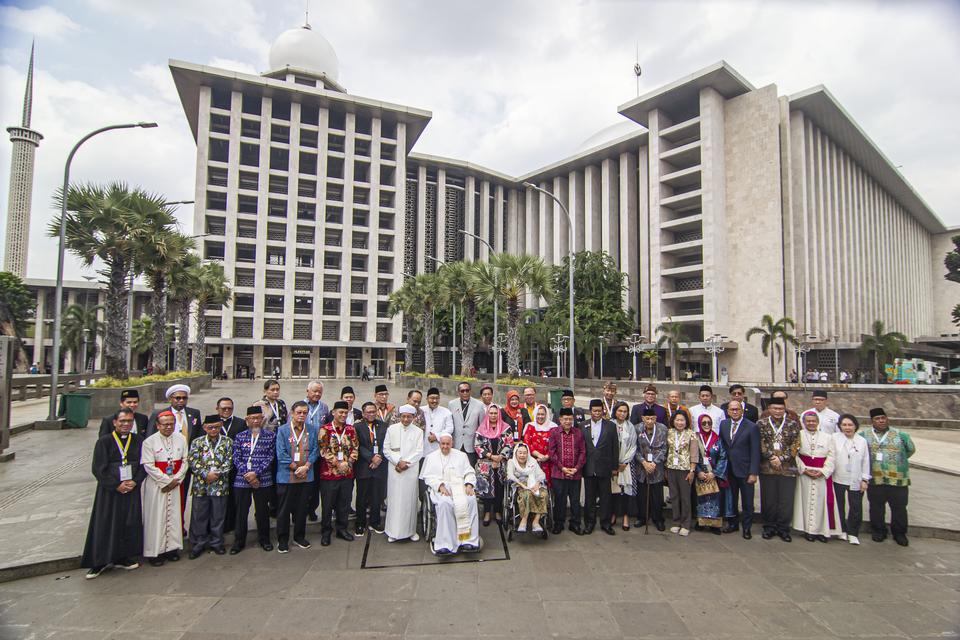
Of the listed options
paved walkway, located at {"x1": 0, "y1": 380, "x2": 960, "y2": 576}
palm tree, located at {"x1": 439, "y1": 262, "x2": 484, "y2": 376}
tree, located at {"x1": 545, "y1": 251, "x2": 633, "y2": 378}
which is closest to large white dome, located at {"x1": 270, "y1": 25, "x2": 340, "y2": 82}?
tree, located at {"x1": 545, "y1": 251, "x2": 633, "y2": 378}

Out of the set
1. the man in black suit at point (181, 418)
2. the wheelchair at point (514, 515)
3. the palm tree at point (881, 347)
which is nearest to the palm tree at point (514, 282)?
Answer: the wheelchair at point (514, 515)

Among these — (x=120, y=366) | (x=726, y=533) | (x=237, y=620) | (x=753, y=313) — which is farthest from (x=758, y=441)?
(x=753, y=313)

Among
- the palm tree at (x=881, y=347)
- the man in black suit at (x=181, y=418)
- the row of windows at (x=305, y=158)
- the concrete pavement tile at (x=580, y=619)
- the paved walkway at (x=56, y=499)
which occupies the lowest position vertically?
the concrete pavement tile at (x=580, y=619)

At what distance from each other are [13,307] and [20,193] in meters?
48.4

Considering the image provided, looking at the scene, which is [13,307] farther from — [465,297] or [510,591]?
[510,591]

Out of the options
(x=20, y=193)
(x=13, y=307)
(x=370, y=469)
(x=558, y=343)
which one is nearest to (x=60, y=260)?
(x=370, y=469)

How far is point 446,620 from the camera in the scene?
432 centimetres

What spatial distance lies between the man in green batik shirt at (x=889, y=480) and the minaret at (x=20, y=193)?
9438cm

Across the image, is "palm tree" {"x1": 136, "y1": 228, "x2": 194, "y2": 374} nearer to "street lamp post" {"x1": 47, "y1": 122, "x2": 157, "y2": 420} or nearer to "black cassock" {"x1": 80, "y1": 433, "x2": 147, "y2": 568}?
"street lamp post" {"x1": 47, "y1": 122, "x2": 157, "y2": 420}

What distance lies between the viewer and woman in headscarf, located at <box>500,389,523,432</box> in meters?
7.09

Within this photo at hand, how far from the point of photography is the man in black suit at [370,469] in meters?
6.43

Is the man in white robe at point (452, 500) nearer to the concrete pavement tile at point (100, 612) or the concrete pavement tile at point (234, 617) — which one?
the concrete pavement tile at point (234, 617)

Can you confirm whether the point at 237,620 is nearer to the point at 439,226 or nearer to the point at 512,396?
the point at 512,396

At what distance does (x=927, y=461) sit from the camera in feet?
36.1
